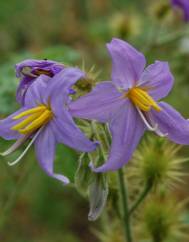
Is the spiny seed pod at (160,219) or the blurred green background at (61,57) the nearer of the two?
the spiny seed pod at (160,219)

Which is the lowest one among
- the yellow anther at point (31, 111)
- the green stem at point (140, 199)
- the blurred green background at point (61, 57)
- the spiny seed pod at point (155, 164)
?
the blurred green background at point (61, 57)

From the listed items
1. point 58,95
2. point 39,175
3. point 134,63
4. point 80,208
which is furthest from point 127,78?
point 80,208

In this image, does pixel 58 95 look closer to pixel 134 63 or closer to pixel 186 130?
pixel 134 63

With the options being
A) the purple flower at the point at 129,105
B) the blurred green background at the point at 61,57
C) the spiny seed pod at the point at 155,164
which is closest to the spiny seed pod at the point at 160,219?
the spiny seed pod at the point at 155,164

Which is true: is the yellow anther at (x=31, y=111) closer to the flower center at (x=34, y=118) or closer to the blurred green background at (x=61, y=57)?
the flower center at (x=34, y=118)

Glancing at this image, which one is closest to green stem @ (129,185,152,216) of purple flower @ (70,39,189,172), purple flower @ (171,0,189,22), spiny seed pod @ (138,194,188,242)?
spiny seed pod @ (138,194,188,242)

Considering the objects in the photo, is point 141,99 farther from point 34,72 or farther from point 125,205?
point 125,205

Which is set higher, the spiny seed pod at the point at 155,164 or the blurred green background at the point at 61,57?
the spiny seed pod at the point at 155,164
